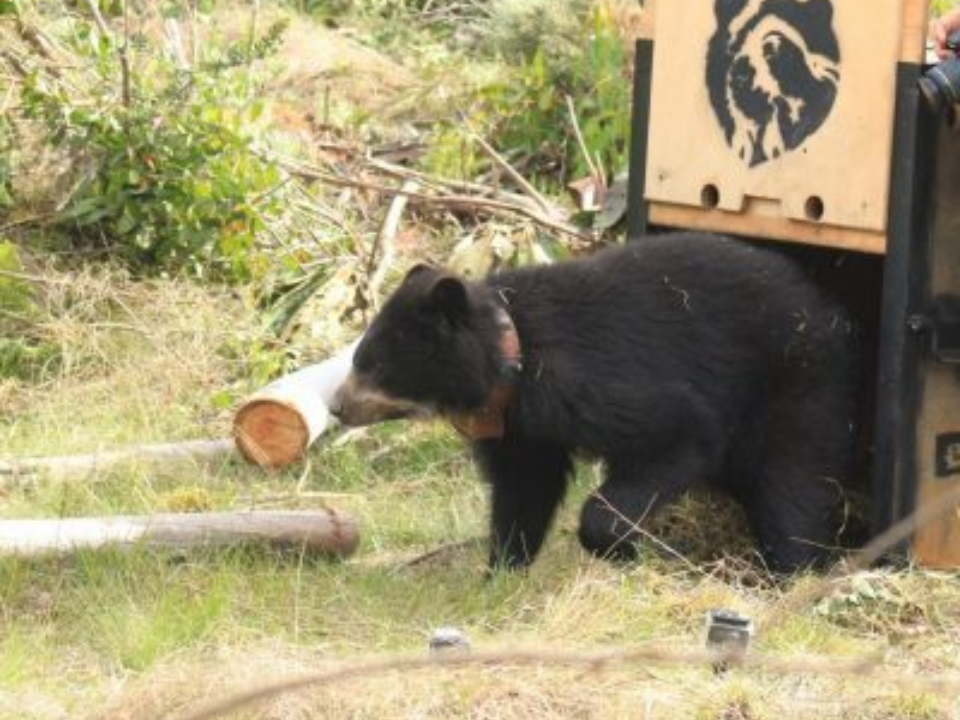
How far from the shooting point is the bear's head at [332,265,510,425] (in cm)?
577

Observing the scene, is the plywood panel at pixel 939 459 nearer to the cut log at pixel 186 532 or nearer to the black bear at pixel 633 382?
the black bear at pixel 633 382

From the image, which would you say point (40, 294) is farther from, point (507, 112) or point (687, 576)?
point (687, 576)

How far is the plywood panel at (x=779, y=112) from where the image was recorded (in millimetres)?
5848

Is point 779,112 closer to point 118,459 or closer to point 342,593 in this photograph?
point 342,593

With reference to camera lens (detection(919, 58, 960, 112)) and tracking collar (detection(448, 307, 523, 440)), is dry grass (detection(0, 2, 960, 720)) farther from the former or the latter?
camera lens (detection(919, 58, 960, 112))

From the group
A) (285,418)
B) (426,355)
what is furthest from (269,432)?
(426,355)

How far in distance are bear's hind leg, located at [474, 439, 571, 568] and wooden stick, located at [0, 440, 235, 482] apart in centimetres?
149

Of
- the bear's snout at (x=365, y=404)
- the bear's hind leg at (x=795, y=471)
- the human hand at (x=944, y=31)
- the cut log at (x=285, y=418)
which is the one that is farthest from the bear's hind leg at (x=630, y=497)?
the cut log at (x=285, y=418)

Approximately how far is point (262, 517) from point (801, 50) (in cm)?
224

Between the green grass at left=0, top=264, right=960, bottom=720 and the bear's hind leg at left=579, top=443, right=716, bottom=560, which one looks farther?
the bear's hind leg at left=579, top=443, right=716, bottom=560

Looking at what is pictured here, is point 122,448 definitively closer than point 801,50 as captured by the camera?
No

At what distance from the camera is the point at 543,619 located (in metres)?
5.39

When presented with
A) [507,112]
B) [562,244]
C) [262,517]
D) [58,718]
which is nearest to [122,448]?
[262,517]

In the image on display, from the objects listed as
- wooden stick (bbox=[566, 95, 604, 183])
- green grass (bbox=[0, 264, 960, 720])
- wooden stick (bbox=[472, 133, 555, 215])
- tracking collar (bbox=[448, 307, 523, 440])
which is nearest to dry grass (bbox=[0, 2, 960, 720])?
green grass (bbox=[0, 264, 960, 720])
